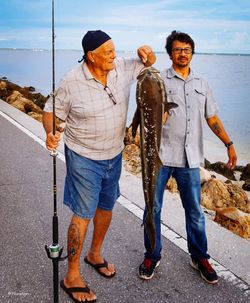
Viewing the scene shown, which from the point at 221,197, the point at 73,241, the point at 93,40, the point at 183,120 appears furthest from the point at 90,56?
the point at 221,197

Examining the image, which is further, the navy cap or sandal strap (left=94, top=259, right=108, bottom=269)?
sandal strap (left=94, top=259, right=108, bottom=269)

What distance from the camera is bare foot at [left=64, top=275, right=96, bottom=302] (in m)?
4.16

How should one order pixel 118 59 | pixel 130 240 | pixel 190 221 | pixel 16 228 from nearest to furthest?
pixel 118 59, pixel 190 221, pixel 130 240, pixel 16 228

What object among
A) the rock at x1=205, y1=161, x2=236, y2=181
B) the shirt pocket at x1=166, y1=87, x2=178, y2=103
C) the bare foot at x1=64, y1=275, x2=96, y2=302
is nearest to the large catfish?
the shirt pocket at x1=166, y1=87, x2=178, y2=103

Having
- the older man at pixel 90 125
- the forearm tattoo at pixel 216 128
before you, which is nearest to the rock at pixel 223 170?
the forearm tattoo at pixel 216 128

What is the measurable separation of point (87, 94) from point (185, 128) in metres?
1.07

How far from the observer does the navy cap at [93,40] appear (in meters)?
3.80

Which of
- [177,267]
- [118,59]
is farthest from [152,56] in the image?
[177,267]

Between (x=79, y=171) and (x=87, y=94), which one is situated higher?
(x=87, y=94)

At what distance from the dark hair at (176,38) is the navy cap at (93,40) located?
77 centimetres

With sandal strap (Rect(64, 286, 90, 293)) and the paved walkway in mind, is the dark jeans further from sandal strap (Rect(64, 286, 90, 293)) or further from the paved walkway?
sandal strap (Rect(64, 286, 90, 293))

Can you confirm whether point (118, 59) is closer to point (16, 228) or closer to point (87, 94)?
point (87, 94)

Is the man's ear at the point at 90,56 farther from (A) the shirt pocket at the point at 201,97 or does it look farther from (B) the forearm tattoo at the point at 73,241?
(B) the forearm tattoo at the point at 73,241

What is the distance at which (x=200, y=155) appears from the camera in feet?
14.8
